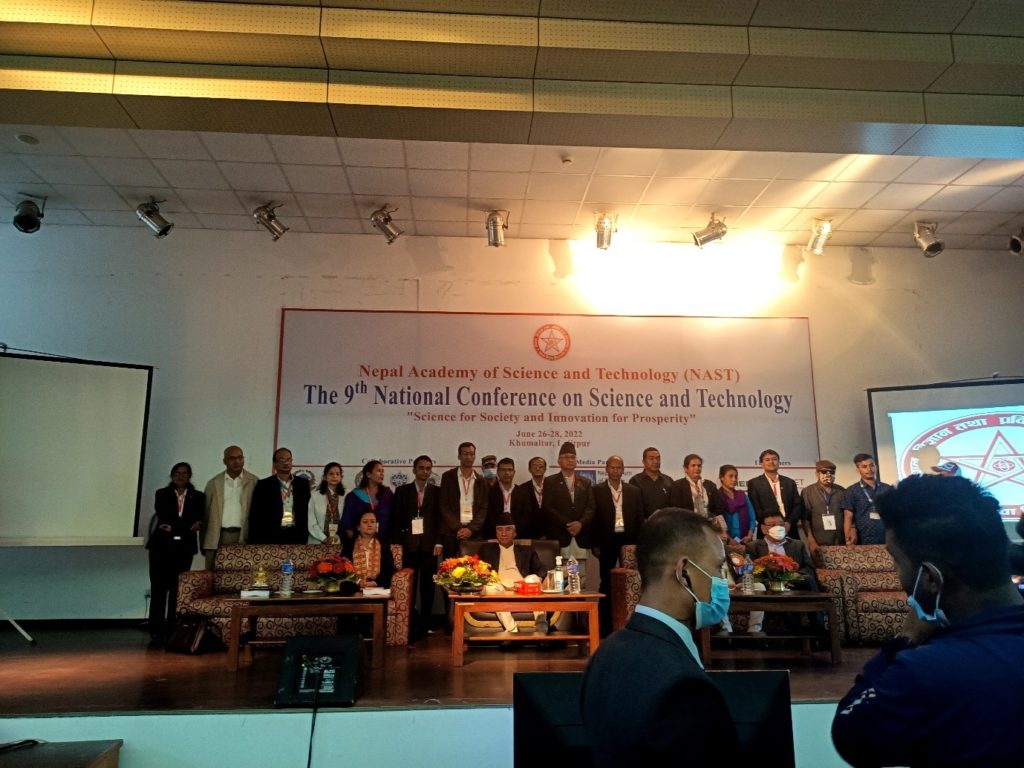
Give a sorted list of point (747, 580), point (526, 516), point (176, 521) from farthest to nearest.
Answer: point (526, 516), point (176, 521), point (747, 580)

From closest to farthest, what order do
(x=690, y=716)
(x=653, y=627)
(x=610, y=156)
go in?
(x=690, y=716), (x=653, y=627), (x=610, y=156)

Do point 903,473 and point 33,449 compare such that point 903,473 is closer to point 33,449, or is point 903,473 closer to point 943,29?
point 943,29

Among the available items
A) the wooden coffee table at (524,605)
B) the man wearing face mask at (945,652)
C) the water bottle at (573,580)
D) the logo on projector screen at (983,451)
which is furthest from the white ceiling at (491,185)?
the man wearing face mask at (945,652)

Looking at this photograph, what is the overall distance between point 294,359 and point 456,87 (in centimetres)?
428

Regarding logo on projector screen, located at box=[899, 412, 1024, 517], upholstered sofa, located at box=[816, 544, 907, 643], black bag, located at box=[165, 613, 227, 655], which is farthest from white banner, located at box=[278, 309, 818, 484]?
black bag, located at box=[165, 613, 227, 655]

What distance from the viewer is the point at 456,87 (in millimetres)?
4625

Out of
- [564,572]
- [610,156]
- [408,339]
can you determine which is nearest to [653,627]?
[564,572]

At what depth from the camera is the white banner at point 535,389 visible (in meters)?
8.00

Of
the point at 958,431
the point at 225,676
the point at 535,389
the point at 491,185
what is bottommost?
the point at 225,676

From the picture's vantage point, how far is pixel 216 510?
7020 millimetres

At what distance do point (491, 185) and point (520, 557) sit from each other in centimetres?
349

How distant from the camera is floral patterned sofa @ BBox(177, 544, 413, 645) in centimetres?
588

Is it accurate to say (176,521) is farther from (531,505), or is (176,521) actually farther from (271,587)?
(531,505)

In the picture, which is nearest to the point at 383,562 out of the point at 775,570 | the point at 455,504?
the point at 455,504
